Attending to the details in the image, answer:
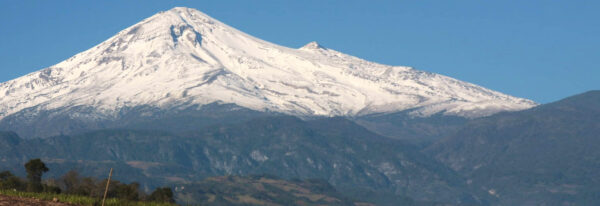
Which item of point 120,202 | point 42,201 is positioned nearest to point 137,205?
point 120,202

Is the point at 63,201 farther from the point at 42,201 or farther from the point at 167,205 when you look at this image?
the point at 167,205

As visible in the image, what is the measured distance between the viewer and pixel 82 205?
80.1m

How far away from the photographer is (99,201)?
3300 inches

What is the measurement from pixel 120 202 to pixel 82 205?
12.5 ft

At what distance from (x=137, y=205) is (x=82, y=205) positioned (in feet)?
14.5

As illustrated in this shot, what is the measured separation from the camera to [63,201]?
80812mm

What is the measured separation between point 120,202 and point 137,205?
126 centimetres

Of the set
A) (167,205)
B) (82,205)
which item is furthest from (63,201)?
(167,205)

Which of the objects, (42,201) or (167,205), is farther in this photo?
(167,205)

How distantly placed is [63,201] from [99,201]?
358 centimetres

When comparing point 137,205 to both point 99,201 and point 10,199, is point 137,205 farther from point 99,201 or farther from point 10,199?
point 10,199

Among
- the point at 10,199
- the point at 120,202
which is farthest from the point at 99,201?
the point at 10,199

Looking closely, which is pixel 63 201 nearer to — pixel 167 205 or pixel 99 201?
pixel 99 201

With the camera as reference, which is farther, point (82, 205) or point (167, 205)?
point (167, 205)
